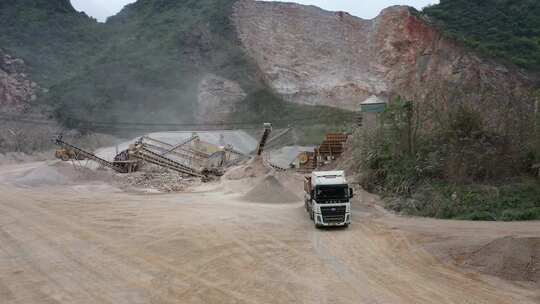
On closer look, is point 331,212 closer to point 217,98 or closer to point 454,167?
point 454,167

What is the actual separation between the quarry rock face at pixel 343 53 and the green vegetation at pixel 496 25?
321cm

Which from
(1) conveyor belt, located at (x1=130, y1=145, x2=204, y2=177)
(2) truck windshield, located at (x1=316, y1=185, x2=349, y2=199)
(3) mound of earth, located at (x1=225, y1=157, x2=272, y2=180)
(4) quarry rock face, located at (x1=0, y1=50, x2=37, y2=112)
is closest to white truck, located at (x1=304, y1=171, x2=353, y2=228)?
(2) truck windshield, located at (x1=316, y1=185, x2=349, y2=199)

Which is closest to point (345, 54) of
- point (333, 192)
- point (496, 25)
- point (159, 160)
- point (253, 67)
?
point (253, 67)

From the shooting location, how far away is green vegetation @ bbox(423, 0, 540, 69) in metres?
53.3

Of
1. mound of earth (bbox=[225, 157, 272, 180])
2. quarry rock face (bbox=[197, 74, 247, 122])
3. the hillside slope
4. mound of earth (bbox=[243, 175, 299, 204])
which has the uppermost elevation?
the hillside slope

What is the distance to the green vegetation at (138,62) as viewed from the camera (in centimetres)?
5822

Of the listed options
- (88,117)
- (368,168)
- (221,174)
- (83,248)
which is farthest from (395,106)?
(88,117)

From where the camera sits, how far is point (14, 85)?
200 ft

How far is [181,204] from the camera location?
77.6ft

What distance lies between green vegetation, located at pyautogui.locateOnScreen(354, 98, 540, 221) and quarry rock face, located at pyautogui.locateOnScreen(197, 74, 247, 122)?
34799 mm

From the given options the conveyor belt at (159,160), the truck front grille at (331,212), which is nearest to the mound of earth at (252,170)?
the conveyor belt at (159,160)

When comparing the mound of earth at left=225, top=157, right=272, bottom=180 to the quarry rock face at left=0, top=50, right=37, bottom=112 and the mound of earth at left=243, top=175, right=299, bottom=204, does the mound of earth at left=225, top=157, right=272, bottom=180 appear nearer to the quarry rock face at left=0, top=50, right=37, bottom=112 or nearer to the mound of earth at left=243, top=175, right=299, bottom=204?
the mound of earth at left=243, top=175, right=299, bottom=204

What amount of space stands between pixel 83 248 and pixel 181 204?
9108 millimetres

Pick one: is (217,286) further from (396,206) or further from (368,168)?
(368,168)
